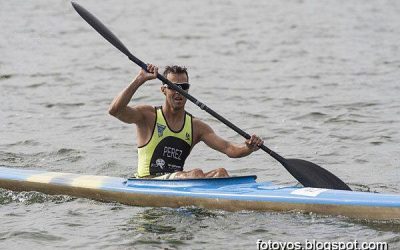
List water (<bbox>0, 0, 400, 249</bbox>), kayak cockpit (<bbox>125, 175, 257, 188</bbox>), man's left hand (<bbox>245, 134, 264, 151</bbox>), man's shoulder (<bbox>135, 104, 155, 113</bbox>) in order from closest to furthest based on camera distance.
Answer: water (<bbox>0, 0, 400, 249</bbox>), kayak cockpit (<bbox>125, 175, 257, 188</bbox>), man's left hand (<bbox>245, 134, 264, 151</bbox>), man's shoulder (<bbox>135, 104, 155, 113</bbox>)

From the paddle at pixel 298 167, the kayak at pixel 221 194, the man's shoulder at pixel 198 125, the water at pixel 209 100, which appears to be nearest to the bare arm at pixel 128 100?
the paddle at pixel 298 167

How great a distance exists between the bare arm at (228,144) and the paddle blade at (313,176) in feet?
1.79

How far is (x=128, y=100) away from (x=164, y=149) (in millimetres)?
736

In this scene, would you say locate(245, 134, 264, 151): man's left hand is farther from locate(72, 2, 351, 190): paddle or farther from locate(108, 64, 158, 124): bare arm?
locate(108, 64, 158, 124): bare arm

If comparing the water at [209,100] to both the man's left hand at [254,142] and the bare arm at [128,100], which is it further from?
the bare arm at [128,100]

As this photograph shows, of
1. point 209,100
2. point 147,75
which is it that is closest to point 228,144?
point 147,75

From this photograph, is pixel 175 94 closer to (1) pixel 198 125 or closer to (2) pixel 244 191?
(1) pixel 198 125

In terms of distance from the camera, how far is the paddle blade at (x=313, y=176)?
8.96 meters

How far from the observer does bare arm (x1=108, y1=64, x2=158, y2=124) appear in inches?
336

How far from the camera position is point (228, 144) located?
9180mm

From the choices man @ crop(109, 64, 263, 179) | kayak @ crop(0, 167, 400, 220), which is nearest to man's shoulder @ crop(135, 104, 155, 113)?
man @ crop(109, 64, 263, 179)

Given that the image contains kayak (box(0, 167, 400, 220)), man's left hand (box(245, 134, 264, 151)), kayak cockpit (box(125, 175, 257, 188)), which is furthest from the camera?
man's left hand (box(245, 134, 264, 151))

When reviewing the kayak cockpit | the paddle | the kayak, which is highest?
the paddle

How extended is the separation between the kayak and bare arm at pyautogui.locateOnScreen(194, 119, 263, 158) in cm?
31
